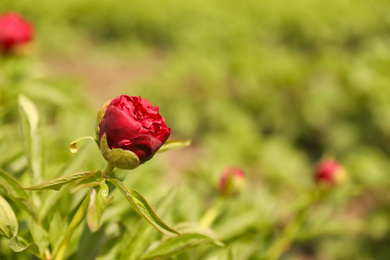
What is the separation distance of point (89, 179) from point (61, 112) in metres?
0.92

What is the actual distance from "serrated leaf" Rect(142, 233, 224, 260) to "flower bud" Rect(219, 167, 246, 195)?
1.13 ft

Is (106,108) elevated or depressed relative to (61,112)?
elevated

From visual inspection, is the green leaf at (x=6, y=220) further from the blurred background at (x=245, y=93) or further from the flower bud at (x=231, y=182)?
the flower bud at (x=231, y=182)

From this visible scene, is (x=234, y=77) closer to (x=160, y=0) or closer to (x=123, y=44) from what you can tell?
(x=123, y=44)

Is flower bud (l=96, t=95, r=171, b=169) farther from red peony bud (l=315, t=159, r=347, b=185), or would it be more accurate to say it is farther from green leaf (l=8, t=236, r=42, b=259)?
red peony bud (l=315, t=159, r=347, b=185)

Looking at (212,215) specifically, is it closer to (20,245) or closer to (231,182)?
(231,182)

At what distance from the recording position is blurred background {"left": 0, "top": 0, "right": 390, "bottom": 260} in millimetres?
1247

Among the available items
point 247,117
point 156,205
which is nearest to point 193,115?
point 247,117

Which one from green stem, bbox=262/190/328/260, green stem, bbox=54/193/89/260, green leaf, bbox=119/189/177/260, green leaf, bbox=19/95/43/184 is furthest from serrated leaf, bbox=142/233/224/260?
green stem, bbox=262/190/328/260

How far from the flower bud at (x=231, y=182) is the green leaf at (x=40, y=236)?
0.47 m

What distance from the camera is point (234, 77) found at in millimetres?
3891

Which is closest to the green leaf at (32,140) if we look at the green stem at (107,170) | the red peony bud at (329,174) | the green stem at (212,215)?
the green stem at (107,170)

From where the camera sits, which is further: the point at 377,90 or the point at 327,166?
the point at 377,90

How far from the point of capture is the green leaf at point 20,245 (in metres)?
0.60
